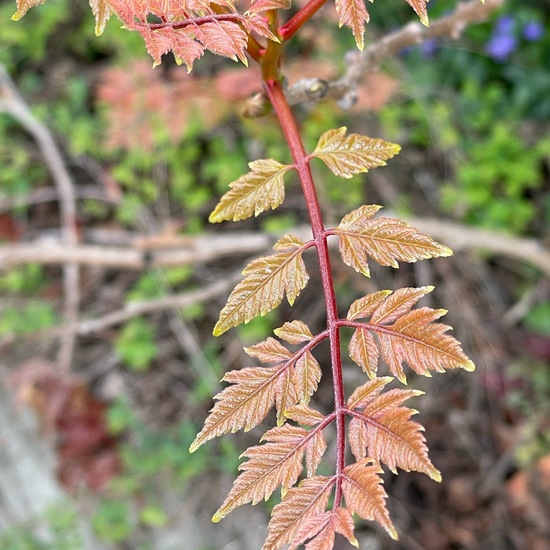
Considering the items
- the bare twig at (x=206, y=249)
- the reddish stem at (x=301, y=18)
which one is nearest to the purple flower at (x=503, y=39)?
the bare twig at (x=206, y=249)

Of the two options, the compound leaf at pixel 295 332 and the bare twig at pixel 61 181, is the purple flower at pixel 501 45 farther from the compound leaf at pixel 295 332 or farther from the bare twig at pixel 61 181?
the compound leaf at pixel 295 332

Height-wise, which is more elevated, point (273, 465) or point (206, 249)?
point (273, 465)

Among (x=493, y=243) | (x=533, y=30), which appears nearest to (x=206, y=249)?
(x=493, y=243)

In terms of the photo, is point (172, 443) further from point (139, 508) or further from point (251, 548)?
point (251, 548)

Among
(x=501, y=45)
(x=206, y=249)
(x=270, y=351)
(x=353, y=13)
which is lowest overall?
(x=206, y=249)

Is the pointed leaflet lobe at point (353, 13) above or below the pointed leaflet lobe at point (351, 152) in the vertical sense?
above

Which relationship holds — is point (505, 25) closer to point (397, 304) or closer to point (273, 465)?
point (397, 304)
